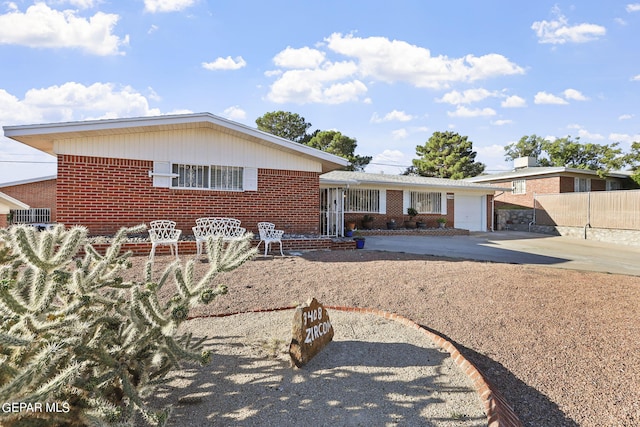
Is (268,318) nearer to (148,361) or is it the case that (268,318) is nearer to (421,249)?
(148,361)

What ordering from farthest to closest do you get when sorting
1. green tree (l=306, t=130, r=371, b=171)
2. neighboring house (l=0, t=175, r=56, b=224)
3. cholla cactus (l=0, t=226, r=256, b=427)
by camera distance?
green tree (l=306, t=130, r=371, b=171) → neighboring house (l=0, t=175, r=56, b=224) → cholla cactus (l=0, t=226, r=256, b=427)

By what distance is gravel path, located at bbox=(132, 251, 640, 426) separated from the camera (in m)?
3.34

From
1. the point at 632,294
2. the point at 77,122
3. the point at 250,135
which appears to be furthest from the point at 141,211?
the point at 632,294

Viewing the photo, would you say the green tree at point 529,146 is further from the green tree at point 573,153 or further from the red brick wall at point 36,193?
the red brick wall at point 36,193

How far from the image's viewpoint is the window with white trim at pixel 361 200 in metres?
18.1

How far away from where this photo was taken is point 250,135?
10781 millimetres

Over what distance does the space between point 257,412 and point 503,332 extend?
3316mm

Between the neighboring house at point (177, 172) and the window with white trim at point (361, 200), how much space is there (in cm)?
597

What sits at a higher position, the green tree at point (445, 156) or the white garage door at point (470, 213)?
the green tree at point (445, 156)

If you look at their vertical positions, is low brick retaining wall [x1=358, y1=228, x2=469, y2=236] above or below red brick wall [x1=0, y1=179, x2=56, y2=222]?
below

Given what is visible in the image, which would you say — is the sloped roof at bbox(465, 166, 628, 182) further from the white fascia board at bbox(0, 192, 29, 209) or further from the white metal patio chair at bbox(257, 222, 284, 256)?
Result: the white fascia board at bbox(0, 192, 29, 209)

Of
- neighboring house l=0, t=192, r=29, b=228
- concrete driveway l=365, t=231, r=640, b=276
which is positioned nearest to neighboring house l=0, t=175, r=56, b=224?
neighboring house l=0, t=192, r=29, b=228

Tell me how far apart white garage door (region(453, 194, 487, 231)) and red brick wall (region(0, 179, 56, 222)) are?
941 inches

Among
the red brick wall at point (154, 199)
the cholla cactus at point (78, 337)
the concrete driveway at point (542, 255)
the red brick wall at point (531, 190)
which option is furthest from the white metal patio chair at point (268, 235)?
the red brick wall at point (531, 190)
